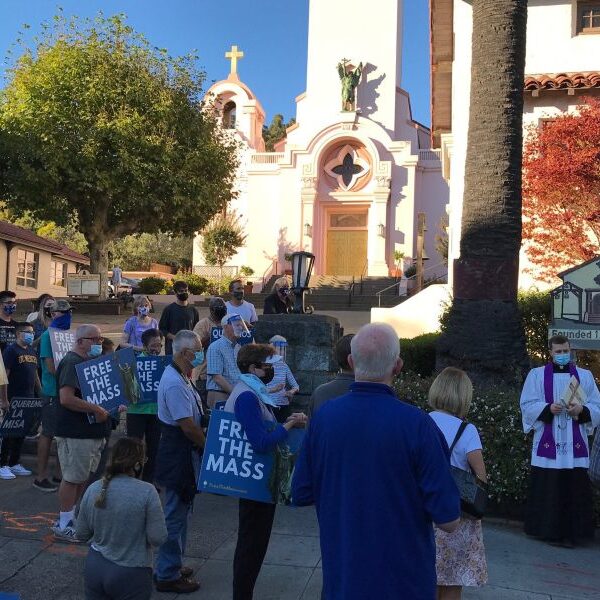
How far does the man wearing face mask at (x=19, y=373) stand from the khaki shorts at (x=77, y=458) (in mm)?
2186

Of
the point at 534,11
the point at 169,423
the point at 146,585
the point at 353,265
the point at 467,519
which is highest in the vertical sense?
the point at 534,11

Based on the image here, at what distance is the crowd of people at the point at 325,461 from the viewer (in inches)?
108

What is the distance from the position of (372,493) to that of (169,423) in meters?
2.53

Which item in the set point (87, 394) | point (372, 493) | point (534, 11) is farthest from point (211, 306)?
point (534, 11)

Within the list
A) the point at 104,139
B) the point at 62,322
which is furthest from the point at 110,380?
the point at 104,139

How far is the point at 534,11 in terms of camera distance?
1644cm

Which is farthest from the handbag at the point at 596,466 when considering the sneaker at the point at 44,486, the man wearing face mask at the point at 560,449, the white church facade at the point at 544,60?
the white church facade at the point at 544,60

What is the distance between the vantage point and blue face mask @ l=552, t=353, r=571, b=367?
630cm

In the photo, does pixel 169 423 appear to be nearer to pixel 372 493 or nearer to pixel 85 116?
pixel 372 493

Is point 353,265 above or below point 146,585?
above

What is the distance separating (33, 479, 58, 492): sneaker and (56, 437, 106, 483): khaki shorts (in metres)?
1.45

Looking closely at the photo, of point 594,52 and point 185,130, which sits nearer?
point 594,52

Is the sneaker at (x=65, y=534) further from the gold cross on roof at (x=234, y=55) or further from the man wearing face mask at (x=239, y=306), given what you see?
the gold cross on roof at (x=234, y=55)

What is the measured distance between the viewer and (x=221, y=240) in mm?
37219
